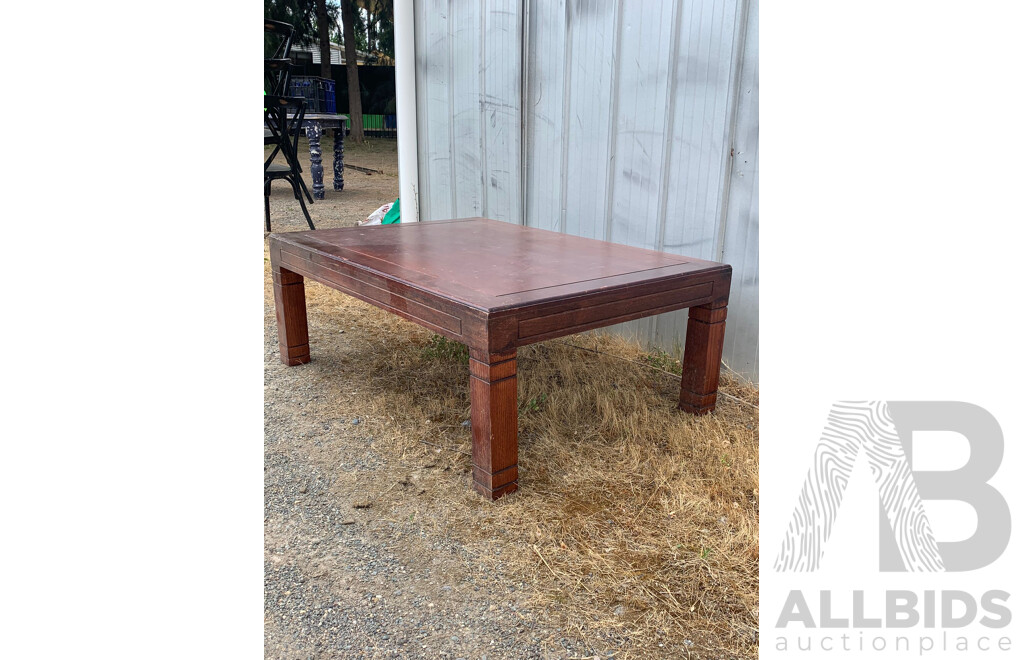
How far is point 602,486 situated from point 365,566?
630mm

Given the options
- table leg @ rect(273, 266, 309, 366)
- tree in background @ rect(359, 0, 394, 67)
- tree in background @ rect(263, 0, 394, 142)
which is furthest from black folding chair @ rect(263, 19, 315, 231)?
tree in background @ rect(359, 0, 394, 67)

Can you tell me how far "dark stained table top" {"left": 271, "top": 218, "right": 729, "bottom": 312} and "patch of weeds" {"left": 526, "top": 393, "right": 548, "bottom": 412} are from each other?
460 millimetres

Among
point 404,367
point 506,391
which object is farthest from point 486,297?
point 404,367

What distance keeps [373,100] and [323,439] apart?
1587cm

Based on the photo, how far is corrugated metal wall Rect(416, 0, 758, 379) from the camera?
2.39 meters

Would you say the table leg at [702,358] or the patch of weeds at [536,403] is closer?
the table leg at [702,358]

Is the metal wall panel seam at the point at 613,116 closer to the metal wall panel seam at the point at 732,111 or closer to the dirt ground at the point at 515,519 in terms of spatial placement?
the metal wall panel seam at the point at 732,111

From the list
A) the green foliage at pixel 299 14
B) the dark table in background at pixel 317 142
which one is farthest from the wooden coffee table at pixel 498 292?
the green foliage at pixel 299 14

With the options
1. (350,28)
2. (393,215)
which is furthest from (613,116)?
(350,28)

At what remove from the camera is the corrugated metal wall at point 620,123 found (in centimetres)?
239

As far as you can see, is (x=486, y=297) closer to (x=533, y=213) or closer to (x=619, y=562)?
(x=619, y=562)

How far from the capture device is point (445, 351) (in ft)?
9.18

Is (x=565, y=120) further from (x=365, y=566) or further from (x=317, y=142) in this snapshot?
(x=317, y=142)

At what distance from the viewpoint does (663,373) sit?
8.55 feet
